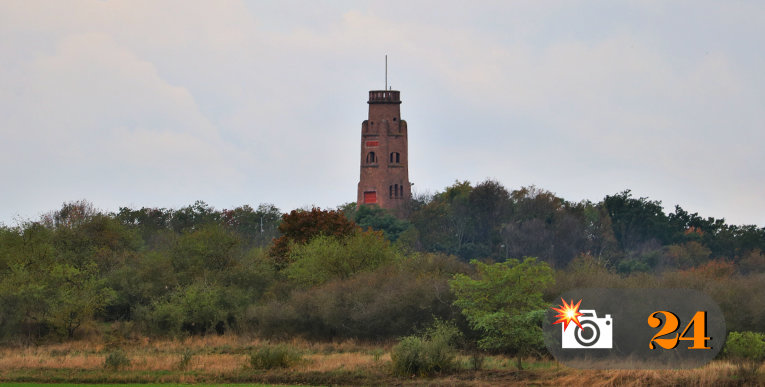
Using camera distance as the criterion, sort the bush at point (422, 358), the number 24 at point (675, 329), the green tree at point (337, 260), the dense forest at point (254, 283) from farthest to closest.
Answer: the green tree at point (337, 260)
the dense forest at point (254, 283)
the number 24 at point (675, 329)
the bush at point (422, 358)

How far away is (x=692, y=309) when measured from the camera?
1555 inches

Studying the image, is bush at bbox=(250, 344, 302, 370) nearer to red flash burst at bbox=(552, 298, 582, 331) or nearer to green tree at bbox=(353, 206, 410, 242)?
red flash burst at bbox=(552, 298, 582, 331)

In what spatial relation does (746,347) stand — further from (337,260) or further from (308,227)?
(308,227)

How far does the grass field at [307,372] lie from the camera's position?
30.3 m

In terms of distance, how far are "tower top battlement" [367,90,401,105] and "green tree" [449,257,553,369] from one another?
7274cm

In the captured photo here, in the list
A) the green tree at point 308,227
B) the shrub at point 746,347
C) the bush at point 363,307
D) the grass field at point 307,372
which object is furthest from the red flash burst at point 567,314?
the green tree at point 308,227

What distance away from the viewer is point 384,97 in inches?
4272

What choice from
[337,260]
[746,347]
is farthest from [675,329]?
[337,260]

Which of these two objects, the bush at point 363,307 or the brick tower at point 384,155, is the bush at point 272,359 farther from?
the brick tower at point 384,155

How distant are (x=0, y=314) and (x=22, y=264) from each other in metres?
5.39

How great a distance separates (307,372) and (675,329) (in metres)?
12.5

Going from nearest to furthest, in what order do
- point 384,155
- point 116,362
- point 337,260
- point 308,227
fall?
point 116,362 < point 337,260 < point 308,227 < point 384,155

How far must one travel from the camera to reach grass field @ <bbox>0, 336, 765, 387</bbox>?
30.3 m

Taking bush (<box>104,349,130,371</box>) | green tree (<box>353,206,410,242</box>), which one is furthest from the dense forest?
green tree (<box>353,206,410,242</box>)
